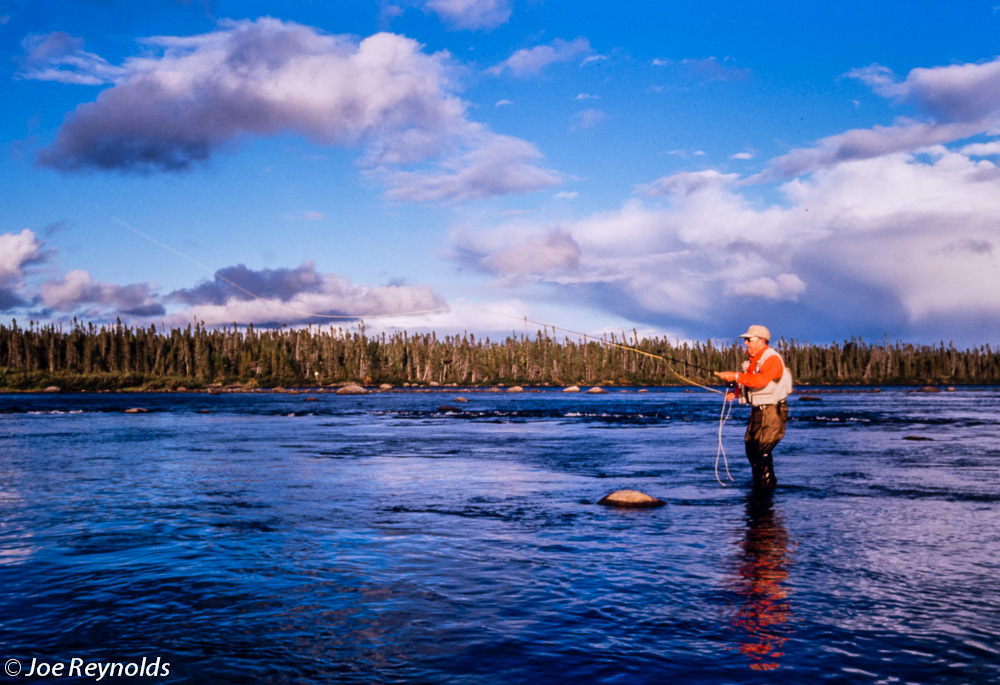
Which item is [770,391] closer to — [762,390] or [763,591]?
[762,390]

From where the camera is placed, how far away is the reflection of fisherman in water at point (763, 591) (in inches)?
247

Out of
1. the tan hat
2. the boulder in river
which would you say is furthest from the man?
the boulder in river

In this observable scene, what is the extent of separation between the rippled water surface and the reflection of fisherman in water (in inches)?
1.4

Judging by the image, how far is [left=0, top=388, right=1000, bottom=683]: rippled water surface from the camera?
6.14 metres

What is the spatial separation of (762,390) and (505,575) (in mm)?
6893

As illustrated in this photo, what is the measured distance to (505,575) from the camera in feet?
28.8

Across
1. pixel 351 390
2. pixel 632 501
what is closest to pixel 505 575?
pixel 632 501

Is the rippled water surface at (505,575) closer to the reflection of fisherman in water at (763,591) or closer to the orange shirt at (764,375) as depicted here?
the reflection of fisherman in water at (763,591)

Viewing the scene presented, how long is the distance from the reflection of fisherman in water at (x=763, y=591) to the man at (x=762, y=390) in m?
1.73

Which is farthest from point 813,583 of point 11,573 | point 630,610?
point 11,573

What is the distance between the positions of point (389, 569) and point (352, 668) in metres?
3.20

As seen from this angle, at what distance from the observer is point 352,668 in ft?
19.5

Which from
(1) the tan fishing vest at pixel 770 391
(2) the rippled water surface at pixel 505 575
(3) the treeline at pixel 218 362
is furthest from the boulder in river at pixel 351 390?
(1) the tan fishing vest at pixel 770 391

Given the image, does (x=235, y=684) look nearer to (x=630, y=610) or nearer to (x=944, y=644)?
(x=630, y=610)
